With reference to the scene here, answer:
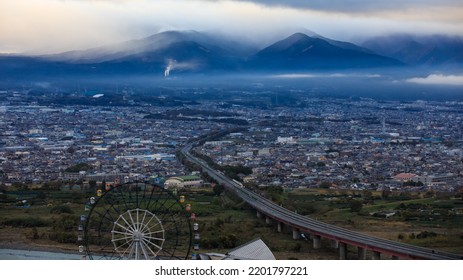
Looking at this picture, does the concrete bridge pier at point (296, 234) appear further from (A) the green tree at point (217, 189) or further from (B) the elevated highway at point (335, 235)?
(A) the green tree at point (217, 189)

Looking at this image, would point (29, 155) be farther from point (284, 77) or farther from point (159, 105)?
point (284, 77)

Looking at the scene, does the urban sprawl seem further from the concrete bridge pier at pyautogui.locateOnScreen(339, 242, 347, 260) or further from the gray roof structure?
the gray roof structure

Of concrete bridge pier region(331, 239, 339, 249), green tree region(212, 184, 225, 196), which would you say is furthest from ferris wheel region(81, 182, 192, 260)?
concrete bridge pier region(331, 239, 339, 249)

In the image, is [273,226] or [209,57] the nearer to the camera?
[273,226]

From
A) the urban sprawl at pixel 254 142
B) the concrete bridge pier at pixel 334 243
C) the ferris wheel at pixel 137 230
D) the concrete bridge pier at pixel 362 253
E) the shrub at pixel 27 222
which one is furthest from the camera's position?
the urban sprawl at pixel 254 142

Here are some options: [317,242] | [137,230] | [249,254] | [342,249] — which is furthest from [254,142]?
[249,254]

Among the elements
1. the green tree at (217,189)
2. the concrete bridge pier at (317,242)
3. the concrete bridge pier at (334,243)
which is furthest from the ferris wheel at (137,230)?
the concrete bridge pier at (334,243)

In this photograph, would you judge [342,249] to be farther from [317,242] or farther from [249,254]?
[249,254]
